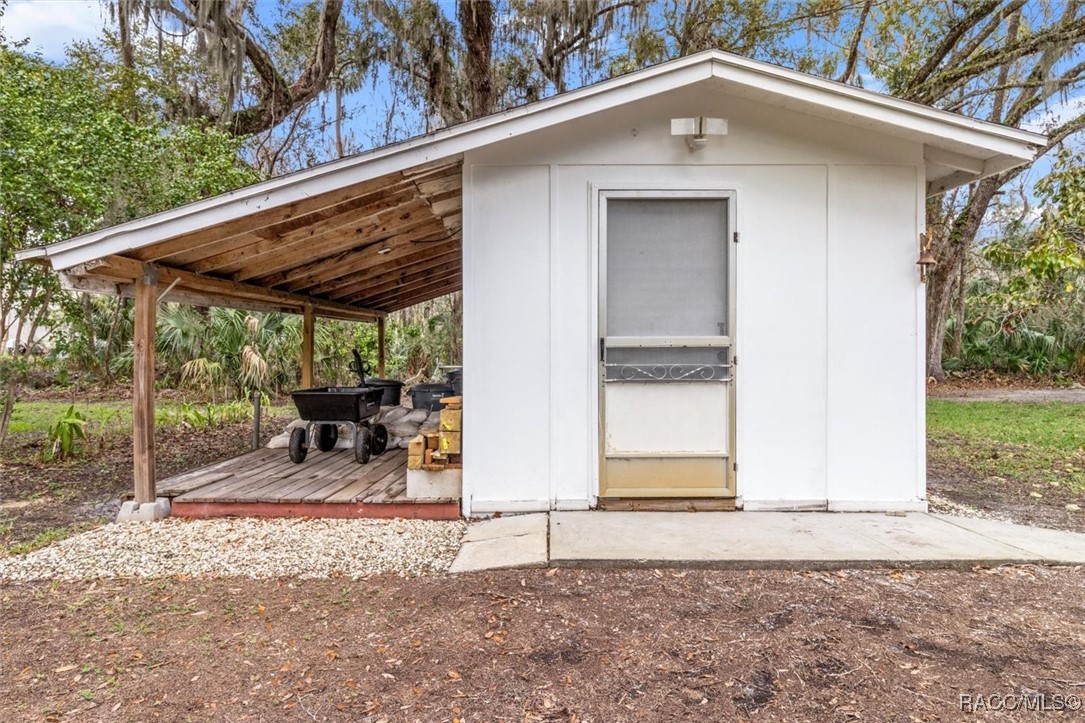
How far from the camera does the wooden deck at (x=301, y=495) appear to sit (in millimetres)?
3930

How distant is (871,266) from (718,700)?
9.96ft

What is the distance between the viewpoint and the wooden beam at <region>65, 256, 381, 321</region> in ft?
12.0

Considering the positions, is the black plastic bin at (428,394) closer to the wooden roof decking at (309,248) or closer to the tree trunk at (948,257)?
the wooden roof decking at (309,248)

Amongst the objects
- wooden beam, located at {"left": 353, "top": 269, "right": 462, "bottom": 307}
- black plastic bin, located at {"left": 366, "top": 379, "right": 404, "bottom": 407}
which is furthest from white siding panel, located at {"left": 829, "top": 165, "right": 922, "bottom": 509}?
wooden beam, located at {"left": 353, "top": 269, "right": 462, "bottom": 307}

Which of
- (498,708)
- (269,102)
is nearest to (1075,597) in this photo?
(498,708)

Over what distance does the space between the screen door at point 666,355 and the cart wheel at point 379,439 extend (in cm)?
248

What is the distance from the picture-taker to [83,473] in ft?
→ 18.1

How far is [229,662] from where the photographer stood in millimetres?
2242

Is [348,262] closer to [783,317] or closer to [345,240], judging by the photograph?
[345,240]

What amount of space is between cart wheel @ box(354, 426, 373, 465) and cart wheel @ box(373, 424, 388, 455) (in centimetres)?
33

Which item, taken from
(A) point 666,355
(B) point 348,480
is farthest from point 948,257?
(B) point 348,480

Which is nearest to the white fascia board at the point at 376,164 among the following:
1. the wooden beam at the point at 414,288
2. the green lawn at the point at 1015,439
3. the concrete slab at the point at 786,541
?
the concrete slab at the point at 786,541

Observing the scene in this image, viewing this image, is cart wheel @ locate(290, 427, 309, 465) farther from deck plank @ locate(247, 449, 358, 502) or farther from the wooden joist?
the wooden joist

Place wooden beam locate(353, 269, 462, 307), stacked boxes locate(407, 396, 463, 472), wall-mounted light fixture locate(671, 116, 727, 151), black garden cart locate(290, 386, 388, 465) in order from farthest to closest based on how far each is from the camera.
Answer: wooden beam locate(353, 269, 462, 307) < black garden cart locate(290, 386, 388, 465) < stacked boxes locate(407, 396, 463, 472) < wall-mounted light fixture locate(671, 116, 727, 151)
